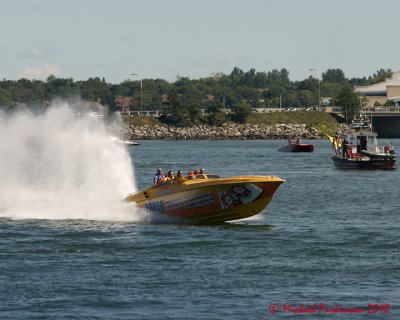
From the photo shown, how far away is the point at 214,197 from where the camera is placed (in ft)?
127

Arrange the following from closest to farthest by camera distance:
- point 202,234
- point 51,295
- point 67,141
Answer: point 51,295
point 202,234
point 67,141

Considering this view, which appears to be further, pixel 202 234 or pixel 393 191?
pixel 393 191

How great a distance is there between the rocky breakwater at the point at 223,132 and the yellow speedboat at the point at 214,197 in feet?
487

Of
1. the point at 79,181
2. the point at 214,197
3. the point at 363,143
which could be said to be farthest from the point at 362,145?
the point at 214,197

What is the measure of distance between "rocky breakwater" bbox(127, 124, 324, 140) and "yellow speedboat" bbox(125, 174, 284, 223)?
148m

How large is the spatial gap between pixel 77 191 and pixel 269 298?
2566 centimetres

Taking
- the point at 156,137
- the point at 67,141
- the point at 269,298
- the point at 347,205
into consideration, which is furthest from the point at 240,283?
the point at 156,137

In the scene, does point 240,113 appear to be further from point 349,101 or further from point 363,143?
point 363,143

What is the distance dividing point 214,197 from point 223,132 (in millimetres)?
153820

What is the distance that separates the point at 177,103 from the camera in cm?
19675

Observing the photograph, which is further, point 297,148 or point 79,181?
point 297,148

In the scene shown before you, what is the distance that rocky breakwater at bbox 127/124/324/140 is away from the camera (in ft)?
622

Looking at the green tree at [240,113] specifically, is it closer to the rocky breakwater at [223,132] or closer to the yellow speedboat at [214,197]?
the rocky breakwater at [223,132]

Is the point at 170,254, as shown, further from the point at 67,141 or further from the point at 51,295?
the point at 67,141
